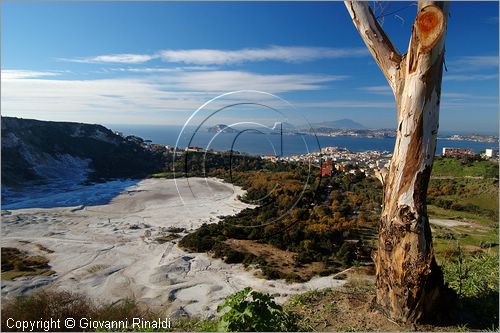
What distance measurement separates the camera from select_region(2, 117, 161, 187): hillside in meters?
23.8

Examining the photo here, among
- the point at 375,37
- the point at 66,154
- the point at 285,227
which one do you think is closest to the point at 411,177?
the point at 375,37

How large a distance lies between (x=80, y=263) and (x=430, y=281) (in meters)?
8.81

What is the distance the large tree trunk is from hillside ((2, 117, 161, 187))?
68.1 ft

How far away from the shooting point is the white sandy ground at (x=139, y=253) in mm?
7895

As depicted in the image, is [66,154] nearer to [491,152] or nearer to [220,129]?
[220,129]

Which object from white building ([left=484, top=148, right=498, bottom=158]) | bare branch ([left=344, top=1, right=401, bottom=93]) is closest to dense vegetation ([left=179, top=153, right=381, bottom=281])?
bare branch ([left=344, top=1, right=401, bottom=93])

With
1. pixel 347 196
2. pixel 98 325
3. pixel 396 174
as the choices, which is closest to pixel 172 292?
pixel 98 325

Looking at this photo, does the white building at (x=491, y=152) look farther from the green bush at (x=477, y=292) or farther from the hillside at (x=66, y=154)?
the hillside at (x=66, y=154)

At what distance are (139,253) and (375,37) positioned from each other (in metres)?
8.57

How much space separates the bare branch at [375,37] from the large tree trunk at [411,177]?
1cm

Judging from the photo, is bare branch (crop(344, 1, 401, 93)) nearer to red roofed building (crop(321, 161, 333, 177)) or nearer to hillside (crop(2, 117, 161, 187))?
red roofed building (crop(321, 161, 333, 177))

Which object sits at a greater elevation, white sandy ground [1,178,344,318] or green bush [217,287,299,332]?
green bush [217,287,299,332]

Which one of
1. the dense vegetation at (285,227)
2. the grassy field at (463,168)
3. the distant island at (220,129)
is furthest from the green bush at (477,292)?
the grassy field at (463,168)

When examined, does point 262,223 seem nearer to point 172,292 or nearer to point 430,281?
point 172,292
